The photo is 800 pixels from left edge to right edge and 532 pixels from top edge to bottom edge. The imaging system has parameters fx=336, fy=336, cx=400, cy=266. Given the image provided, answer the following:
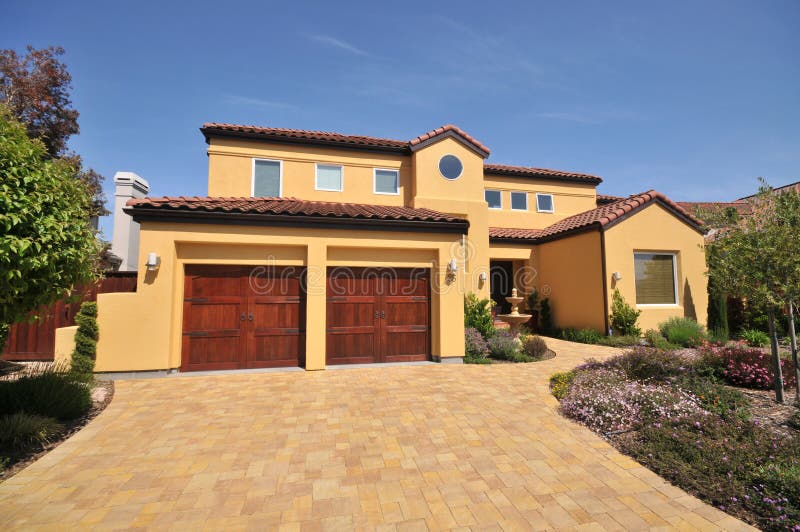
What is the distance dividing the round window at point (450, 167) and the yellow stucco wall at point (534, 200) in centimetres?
333

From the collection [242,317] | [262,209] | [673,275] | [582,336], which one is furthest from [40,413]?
[673,275]

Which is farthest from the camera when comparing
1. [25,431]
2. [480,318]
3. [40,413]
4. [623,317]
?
[623,317]

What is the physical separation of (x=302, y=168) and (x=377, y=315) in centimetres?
744

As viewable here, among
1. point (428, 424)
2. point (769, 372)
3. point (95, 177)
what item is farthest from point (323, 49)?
point (95, 177)

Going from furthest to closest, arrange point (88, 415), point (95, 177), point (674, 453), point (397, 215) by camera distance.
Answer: point (95, 177)
point (397, 215)
point (88, 415)
point (674, 453)

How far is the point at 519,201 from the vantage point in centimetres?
1703

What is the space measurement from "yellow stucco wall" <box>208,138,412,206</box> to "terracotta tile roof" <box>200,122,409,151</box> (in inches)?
12.6

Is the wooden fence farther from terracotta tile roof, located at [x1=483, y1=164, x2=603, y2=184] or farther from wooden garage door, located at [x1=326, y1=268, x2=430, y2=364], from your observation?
terracotta tile roof, located at [x1=483, y1=164, x2=603, y2=184]

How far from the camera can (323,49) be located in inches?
362

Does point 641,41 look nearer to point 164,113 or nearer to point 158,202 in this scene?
point 158,202

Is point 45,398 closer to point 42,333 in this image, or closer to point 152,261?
point 152,261

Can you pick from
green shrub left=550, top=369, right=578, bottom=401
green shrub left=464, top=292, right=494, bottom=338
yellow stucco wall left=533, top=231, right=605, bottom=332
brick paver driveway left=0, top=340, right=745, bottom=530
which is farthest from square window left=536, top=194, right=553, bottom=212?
brick paver driveway left=0, top=340, right=745, bottom=530

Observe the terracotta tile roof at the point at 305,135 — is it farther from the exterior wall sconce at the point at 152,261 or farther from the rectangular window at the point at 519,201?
Result: the exterior wall sconce at the point at 152,261

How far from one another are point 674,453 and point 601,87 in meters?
9.43
